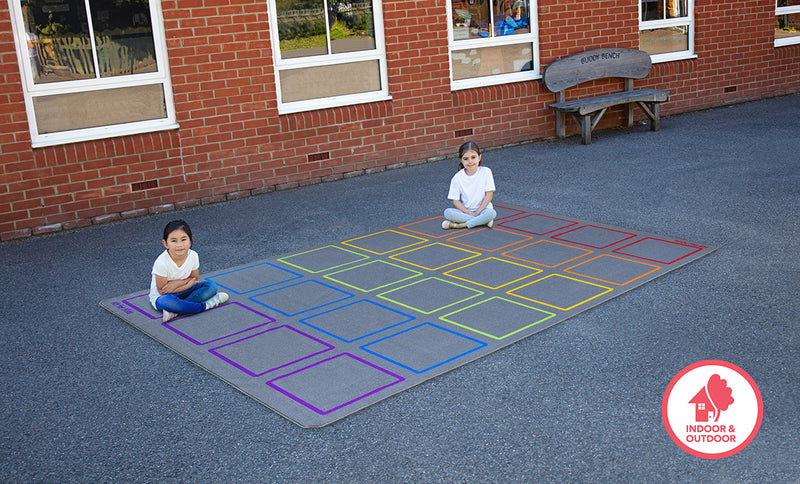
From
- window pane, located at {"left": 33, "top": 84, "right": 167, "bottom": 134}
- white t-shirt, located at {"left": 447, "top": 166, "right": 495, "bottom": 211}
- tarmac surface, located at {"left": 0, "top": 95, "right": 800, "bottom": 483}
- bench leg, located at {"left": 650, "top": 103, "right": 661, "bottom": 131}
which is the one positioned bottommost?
tarmac surface, located at {"left": 0, "top": 95, "right": 800, "bottom": 483}

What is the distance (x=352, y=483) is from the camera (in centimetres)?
327

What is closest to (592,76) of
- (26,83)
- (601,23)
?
(601,23)

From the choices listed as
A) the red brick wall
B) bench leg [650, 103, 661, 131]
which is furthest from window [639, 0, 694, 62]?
bench leg [650, 103, 661, 131]

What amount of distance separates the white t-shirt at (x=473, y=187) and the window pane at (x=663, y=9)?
6576 millimetres

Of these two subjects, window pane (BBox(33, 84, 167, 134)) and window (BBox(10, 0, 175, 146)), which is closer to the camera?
window (BBox(10, 0, 175, 146))

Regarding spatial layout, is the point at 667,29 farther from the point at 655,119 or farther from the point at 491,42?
the point at 491,42

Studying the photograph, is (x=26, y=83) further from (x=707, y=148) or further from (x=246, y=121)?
(x=707, y=148)

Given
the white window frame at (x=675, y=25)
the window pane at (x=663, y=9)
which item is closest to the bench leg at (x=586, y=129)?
the white window frame at (x=675, y=25)

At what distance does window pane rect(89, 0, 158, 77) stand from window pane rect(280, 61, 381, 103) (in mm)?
1622

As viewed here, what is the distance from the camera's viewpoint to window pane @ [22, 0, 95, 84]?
771 cm

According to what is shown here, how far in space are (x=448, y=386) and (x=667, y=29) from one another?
10184mm

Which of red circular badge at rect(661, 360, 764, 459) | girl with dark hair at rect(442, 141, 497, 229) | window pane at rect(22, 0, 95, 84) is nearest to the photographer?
red circular badge at rect(661, 360, 764, 459)

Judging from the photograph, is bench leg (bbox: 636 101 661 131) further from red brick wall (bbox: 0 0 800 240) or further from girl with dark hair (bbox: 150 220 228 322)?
girl with dark hair (bbox: 150 220 228 322)

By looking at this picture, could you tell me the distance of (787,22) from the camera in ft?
44.8
